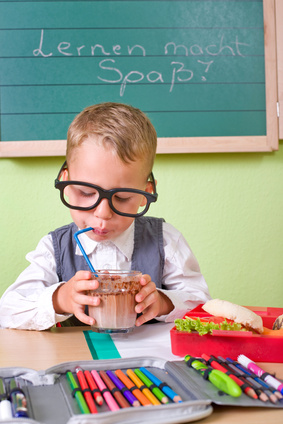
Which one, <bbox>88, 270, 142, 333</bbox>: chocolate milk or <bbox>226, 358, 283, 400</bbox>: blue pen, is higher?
<bbox>88, 270, 142, 333</bbox>: chocolate milk

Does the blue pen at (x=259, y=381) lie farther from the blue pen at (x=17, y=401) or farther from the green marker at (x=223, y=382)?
the blue pen at (x=17, y=401)

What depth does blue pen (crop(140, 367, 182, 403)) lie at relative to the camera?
0.53 meters

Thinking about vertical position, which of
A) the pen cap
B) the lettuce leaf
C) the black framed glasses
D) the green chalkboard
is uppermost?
the green chalkboard

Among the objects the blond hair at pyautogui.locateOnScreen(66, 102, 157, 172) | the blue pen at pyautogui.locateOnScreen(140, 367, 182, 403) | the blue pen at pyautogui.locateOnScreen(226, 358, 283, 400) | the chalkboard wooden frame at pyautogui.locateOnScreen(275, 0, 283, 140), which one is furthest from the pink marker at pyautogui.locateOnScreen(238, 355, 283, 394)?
the chalkboard wooden frame at pyautogui.locateOnScreen(275, 0, 283, 140)

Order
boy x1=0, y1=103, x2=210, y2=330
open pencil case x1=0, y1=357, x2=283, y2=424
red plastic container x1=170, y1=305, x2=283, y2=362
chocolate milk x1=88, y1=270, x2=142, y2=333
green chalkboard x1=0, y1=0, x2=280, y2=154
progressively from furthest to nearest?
green chalkboard x1=0, y1=0, x2=280, y2=154
boy x1=0, y1=103, x2=210, y2=330
chocolate milk x1=88, y1=270, x2=142, y2=333
red plastic container x1=170, y1=305, x2=283, y2=362
open pencil case x1=0, y1=357, x2=283, y2=424

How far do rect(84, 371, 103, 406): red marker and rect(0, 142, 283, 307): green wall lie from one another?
3.89ft

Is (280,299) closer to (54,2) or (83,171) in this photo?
(83,171)

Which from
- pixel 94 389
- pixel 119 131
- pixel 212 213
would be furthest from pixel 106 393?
pixel 212 213

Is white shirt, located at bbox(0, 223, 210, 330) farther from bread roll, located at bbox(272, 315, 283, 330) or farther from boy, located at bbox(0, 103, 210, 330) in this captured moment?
bread roll, located at bbox(272, 315, 283, 330)

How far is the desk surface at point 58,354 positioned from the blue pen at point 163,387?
37 millimetres

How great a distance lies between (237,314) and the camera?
2.63 ft

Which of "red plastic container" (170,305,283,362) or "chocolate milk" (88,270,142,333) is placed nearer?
"red plastic container" (170,305,283,362)

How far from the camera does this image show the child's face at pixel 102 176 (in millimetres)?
999

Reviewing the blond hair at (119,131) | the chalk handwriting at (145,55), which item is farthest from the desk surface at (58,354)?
the chalk handwriting at (145,55)
